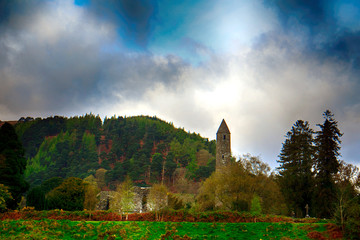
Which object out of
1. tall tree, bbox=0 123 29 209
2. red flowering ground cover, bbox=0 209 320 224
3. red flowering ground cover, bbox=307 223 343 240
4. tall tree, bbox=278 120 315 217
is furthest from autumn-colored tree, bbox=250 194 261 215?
tall tree, bbox=0 123 29 209

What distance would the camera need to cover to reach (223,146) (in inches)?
1865

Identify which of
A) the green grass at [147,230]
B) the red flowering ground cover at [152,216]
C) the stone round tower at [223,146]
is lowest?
the green grass at [147,230]

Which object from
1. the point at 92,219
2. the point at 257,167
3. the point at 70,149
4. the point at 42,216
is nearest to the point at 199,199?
the point at 257,167

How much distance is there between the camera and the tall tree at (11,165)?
2850cm

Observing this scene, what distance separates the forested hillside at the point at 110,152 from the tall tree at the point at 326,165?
5047 cm

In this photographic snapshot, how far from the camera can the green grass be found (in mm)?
16641

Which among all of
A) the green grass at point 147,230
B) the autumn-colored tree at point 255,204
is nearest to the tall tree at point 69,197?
the green grass at point 147,230

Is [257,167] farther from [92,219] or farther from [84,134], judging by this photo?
[84,134]

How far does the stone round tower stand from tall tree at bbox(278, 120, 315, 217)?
36.4 ft

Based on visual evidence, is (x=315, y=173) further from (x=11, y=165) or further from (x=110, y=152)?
(x=110, y=152)

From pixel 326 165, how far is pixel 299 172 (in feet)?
15.4

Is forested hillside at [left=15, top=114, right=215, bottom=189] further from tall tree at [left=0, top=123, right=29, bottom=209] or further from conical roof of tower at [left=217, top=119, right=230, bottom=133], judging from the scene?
tall tree at [left=0, top=123, right=29, bottom=209]

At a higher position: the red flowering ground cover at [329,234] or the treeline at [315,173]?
the treeline at [315,173]

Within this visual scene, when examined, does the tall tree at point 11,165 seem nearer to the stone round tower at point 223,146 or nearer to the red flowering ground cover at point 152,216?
the red flowering ground cover at point 152,216
